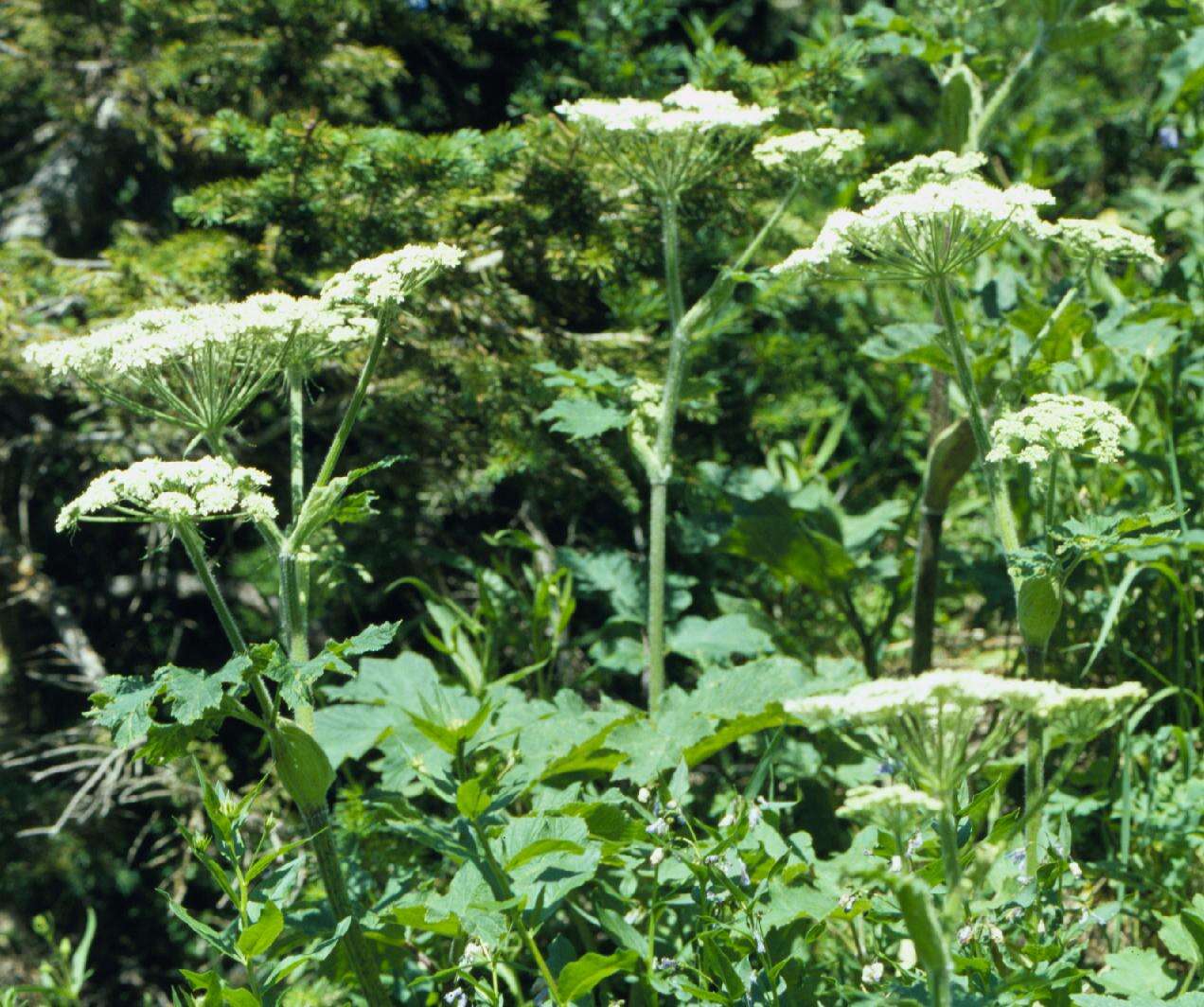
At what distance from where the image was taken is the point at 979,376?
2.24 m

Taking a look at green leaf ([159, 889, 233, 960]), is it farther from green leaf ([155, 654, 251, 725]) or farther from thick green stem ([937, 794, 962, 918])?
thick green stem ([937, 794, 962, 918])

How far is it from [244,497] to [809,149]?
121 cm

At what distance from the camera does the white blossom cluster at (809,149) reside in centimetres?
208

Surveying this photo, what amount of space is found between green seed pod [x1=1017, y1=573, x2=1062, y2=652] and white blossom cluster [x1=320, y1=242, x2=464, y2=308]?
0.97 m

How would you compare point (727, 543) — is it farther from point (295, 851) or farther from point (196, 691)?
point (196, 691)

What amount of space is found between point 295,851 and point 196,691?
49.3 inches

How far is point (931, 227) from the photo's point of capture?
169 centimetres

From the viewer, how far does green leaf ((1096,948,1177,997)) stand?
1.56 metres

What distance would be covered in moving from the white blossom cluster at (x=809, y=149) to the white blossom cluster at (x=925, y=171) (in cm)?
13

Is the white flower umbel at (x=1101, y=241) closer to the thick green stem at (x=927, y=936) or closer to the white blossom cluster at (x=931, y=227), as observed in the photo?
the white blossom cluster at (x=931, y=227)

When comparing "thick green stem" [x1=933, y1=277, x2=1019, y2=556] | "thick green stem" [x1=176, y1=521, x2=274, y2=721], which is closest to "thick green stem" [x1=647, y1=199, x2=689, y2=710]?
"thick green stem" [x1=933, y1=277, x2=1019, y2=556]

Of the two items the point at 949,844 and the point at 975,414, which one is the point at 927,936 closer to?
the point at 949,844

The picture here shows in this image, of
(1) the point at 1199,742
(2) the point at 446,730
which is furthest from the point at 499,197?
(1) the point at 1199,742

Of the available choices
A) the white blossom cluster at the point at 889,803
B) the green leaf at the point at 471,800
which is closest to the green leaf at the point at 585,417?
the green leaf at the point at 471,800
